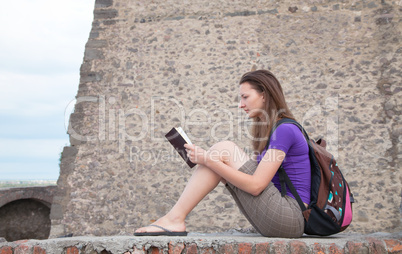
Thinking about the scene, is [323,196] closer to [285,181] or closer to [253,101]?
[285,181]

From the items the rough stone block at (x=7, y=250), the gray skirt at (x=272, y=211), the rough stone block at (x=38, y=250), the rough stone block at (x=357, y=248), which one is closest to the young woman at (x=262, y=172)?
the gray skirt at (x=272, y=211)

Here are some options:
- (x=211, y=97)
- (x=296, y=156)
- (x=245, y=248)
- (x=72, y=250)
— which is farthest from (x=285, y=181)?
(x=211, y=97)

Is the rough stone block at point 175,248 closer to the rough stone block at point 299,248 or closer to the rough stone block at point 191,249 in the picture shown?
the rough stone block at point 191,249

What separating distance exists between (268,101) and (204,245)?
35.7 inches

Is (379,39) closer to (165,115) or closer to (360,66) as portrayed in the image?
(360,66)

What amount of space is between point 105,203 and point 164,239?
340 centimetres

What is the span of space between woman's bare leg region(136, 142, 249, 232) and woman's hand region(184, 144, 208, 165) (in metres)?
0.06

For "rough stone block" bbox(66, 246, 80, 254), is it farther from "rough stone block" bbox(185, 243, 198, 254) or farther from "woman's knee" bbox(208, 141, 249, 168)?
"woman's knee" bbox(208, 141, 249, 168)

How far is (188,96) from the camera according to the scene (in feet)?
17.3

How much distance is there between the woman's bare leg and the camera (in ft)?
6.90

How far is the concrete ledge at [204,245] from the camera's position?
6.10ft

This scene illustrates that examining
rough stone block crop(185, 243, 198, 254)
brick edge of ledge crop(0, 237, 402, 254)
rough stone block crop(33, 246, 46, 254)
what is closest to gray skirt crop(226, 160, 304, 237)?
brick edge of ledge crop(0, 237, 402, 254)

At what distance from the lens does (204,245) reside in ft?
6.34

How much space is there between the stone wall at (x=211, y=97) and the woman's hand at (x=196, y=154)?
2898mm
